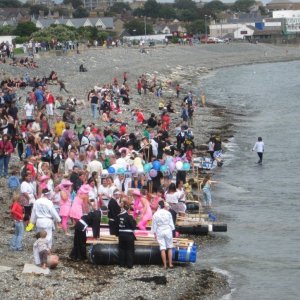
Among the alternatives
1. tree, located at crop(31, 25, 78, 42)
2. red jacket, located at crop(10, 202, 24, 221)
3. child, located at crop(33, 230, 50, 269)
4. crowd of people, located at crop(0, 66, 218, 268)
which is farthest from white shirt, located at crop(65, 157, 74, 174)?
tree, located at crop(31, 25, 78, 42)

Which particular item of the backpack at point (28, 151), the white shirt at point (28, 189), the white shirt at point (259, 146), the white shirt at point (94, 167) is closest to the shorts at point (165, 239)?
the white shirt at point (28, 189)

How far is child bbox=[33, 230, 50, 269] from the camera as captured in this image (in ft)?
53.2

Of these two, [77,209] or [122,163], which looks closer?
[77,209]

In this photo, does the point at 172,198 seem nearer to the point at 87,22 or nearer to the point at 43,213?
the point at 43,213

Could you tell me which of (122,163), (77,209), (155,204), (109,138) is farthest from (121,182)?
(109,138)

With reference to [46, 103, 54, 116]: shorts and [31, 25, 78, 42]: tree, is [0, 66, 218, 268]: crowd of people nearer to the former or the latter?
[46, 103, 54, 116]: shorts

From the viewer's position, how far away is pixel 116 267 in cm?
1742

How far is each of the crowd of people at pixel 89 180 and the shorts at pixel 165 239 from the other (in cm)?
2

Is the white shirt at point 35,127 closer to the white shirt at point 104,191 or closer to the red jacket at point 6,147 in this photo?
the red jacket at point 6,147

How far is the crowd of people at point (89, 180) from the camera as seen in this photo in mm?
17406

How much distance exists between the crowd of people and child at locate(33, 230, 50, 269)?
0.02 meters

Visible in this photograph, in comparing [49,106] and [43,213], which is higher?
[49,106]

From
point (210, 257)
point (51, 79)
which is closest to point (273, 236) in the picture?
point (210, 257)

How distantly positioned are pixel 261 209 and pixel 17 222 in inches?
383
